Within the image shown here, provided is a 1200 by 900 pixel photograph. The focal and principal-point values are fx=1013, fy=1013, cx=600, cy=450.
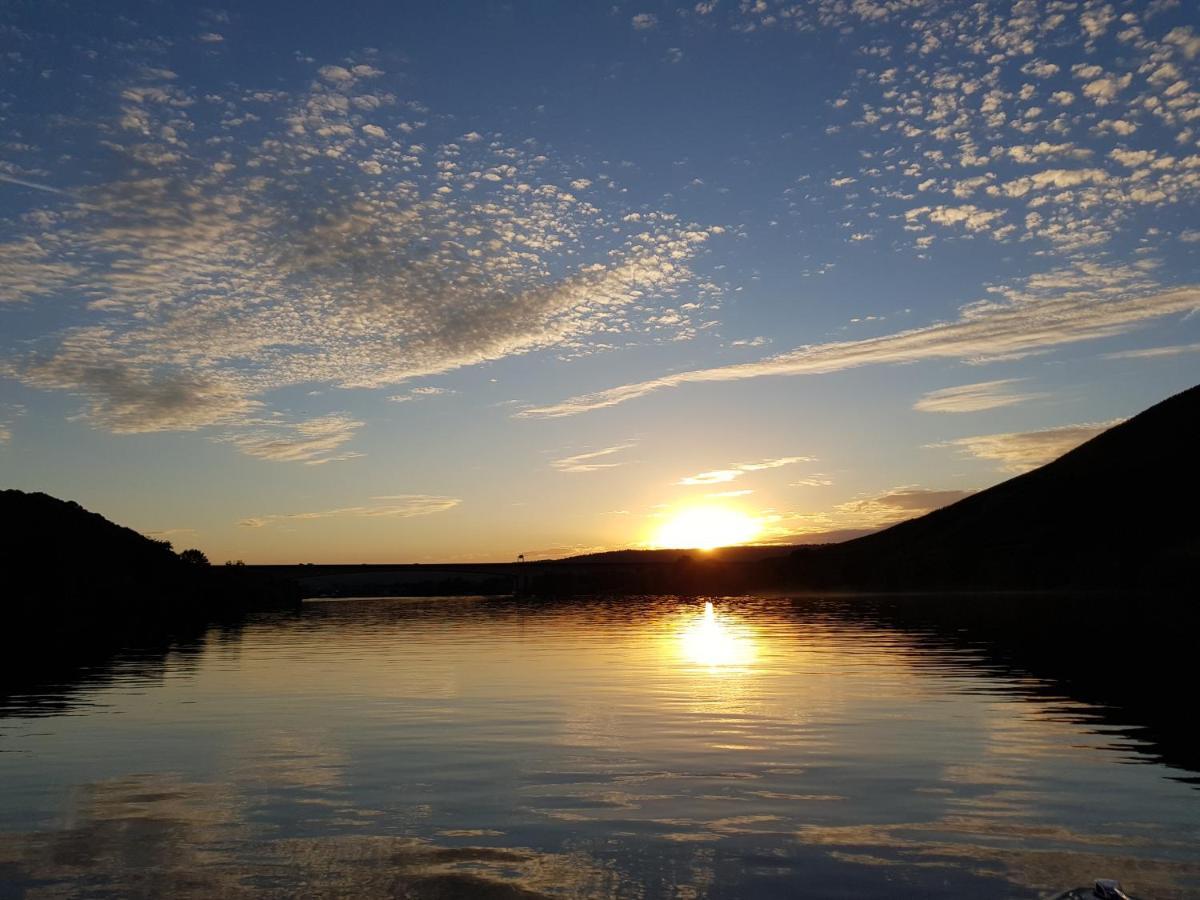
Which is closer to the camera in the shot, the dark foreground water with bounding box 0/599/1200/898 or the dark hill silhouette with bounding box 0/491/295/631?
the dark foreground water with bounding box 0/599/1200/898

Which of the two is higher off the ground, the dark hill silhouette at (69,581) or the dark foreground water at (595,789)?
the dark hill silhouette at (69,581)

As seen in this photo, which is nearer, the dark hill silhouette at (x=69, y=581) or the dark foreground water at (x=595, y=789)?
the dark foreground water at (x=595, y=789)

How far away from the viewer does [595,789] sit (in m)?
22.6

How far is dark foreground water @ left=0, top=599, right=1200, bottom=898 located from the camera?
1570cm

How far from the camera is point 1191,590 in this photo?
154 m

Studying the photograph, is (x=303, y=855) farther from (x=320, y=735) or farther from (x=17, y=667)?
(x=17, y=667)

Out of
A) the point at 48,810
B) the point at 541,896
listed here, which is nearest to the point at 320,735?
the point at 48,810

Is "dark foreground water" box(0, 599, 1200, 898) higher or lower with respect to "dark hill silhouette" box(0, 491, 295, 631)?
lower

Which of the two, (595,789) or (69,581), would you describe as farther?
(69,581)

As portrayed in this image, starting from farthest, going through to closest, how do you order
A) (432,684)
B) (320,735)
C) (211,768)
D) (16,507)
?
(16,507) < (432,684) < (320,735) < (211,768)

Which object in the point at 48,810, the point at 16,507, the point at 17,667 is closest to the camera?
the point at 48,810

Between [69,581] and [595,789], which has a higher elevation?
[69,581]

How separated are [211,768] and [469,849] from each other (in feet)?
38.5

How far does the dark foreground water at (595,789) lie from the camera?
51.5ft
